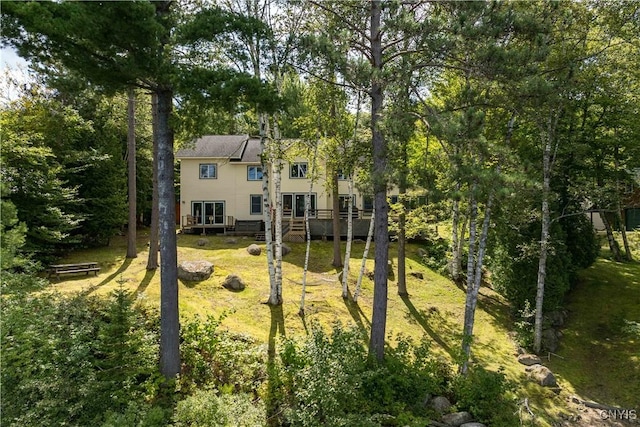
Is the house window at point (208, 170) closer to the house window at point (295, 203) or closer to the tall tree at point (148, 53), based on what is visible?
the house window at point (295, 203)

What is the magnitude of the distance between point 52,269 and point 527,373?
1609 cm

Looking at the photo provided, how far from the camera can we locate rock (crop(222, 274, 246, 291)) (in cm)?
1269

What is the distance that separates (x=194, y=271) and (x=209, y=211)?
38.0ft

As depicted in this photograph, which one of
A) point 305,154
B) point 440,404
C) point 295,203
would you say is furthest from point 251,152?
point 440,404

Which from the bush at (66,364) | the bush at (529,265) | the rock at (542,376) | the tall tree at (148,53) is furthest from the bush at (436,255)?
the bush at (66,364)

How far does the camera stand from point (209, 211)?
24.0 metres

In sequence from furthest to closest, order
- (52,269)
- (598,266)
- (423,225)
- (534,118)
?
(598,266) → (423,225) → (52,269) → (534,118)

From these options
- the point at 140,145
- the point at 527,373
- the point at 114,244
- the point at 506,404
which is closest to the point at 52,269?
the point at 114,244

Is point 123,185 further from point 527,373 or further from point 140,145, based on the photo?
point 527,373

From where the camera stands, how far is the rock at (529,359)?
1092 centimetres

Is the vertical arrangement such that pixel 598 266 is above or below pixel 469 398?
above

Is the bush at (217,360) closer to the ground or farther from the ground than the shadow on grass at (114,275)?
closer to the ground

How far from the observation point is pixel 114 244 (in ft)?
61.4

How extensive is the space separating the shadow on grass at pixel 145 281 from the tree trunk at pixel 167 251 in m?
4.35
